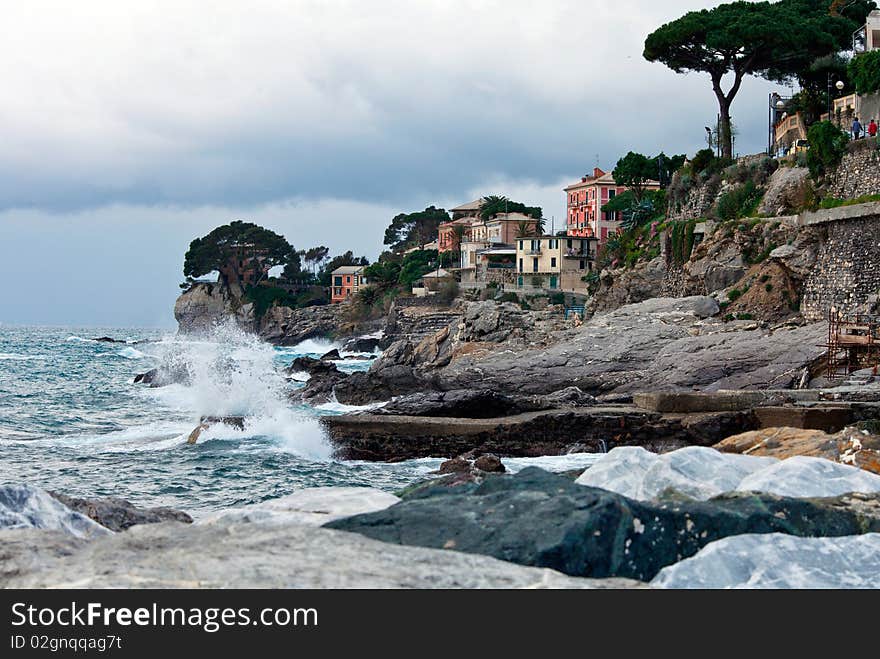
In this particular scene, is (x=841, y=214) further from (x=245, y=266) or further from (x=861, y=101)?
(x=245, y=266)

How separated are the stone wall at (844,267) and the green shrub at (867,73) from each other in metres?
7.32

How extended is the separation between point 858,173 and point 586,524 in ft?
99.0

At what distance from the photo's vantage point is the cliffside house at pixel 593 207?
8319cm

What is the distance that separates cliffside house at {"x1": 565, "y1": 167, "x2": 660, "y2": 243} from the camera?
83.2 m

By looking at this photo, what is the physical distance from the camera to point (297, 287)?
374 feet

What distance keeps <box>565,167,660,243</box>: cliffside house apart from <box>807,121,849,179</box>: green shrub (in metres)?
45.8

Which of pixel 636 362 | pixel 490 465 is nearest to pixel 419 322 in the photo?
pixel 636 362

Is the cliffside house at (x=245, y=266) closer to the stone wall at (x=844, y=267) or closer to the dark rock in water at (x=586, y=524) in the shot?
the stone wall at (x=844, y=267)

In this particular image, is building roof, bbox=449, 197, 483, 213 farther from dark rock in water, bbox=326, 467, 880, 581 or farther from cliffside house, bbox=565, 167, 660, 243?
dark rock in water, bbox=326, 467, 880, 581

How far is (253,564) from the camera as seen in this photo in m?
4.50
